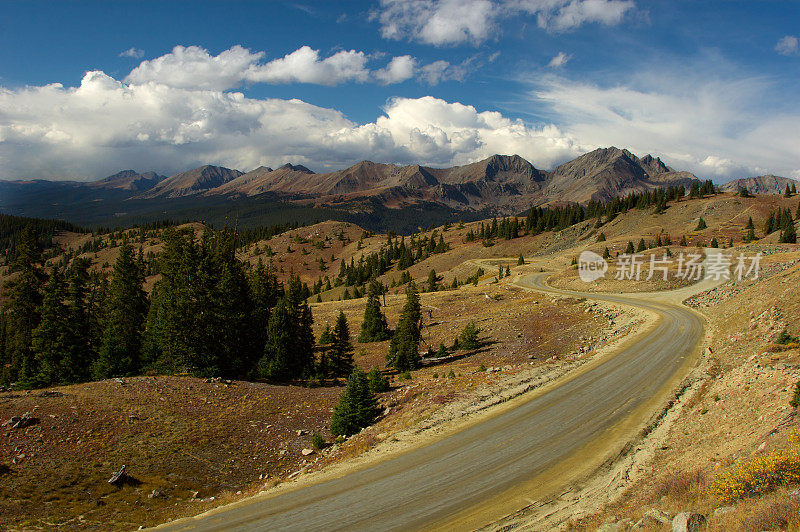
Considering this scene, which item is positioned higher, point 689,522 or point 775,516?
point 775,516

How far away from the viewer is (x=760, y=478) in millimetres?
8844

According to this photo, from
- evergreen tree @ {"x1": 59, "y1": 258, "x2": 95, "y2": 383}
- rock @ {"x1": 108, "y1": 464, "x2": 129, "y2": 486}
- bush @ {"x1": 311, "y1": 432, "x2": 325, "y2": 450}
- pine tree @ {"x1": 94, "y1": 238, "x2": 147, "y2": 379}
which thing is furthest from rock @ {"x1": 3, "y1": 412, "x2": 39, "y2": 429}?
evergreen tree @ {"x1": 59, "y1": 258, "x2": 95, "y2": 383}

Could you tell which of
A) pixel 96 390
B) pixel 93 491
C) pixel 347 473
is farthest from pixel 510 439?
pixel 96 390

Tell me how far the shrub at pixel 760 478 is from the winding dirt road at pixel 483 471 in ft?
18.2

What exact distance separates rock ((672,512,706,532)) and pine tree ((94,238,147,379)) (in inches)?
1621

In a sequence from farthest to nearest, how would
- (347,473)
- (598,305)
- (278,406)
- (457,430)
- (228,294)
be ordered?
(598,305)
(228,294)
(278,406)
(457,430)
(347,473)

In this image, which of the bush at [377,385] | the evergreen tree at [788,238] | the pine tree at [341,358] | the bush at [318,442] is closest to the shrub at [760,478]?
the bush at [318,442]

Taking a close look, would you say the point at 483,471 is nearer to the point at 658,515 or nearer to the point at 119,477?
the point at 658,515

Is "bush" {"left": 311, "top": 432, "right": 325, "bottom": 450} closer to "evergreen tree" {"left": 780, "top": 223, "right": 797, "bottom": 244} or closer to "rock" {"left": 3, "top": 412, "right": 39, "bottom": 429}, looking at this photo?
"rock" {"left": 3, "top": 412, "right": 39, "bottom": 429}

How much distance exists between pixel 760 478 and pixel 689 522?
2.35m

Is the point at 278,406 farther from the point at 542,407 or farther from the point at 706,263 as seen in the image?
the point at 706,263

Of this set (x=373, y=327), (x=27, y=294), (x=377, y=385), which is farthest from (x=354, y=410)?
(x=27, y=294)

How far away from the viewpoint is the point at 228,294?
35062mm

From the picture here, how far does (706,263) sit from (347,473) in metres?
71.8
